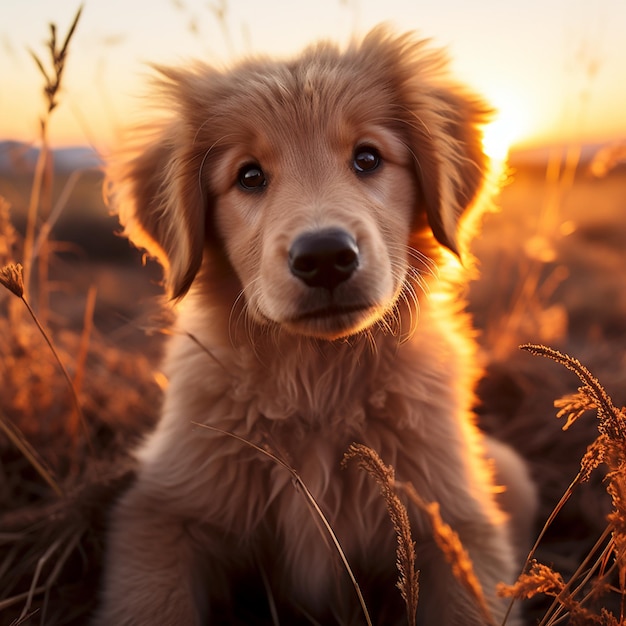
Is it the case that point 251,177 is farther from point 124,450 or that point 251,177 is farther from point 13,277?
point 124,450

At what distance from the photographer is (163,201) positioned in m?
2.26

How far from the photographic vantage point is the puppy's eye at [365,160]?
2.10 metres

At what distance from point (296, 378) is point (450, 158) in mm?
900

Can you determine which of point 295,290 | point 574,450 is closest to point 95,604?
point 295,290

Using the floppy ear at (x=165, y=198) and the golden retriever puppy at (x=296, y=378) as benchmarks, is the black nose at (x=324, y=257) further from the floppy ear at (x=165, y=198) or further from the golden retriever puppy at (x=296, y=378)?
the floppy ear at (x=165, y=198)

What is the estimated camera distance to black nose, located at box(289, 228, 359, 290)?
1680 mm

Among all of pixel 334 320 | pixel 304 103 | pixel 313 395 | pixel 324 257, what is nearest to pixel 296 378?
pixel 313 395

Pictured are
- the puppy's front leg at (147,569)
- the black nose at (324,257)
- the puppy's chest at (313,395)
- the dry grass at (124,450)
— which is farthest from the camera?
the puppy's chest at (313,395)

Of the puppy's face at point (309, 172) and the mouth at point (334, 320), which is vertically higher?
the puppy's face at point (309, 172)

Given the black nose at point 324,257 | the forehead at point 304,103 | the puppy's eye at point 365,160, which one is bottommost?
the black nose at point 324,257

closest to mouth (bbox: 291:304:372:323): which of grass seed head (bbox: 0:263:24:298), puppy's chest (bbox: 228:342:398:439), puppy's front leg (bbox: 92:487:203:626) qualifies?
puppy's chest (bbox: 228:342:398:439)

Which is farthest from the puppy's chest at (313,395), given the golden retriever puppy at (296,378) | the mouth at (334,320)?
the mouth at (334,320)

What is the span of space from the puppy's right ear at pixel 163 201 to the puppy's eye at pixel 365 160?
518mm

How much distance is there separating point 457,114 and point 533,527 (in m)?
1.76
